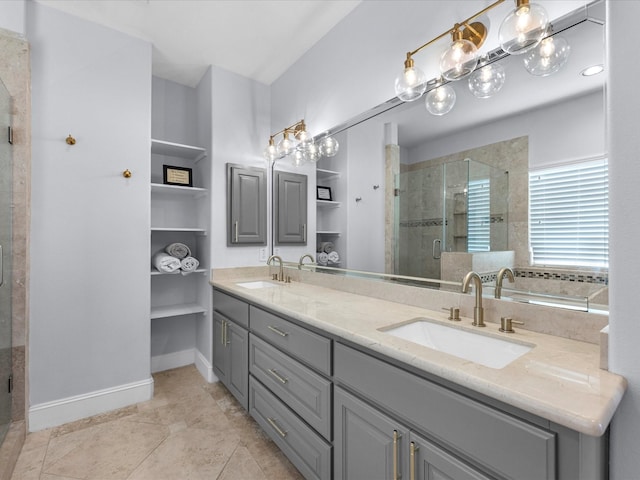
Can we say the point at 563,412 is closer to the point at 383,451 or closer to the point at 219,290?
the point at 383,451

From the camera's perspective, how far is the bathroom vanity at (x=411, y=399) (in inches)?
27.3

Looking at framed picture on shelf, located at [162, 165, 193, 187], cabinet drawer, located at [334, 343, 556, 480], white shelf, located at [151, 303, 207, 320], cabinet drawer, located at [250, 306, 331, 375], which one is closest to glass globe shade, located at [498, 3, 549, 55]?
cabinet drawer, located at [334, 343, 556, 480]

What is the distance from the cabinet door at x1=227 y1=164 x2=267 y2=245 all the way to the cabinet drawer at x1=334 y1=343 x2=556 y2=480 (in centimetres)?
193

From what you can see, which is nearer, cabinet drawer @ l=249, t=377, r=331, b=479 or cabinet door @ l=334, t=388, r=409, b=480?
cabinet door @ l=334, t=388, r=409, b=480

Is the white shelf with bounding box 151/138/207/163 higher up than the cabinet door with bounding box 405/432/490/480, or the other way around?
the white shelf with bounding box 151/138/207/163

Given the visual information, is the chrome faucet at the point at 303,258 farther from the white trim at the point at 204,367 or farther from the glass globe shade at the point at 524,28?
the glass globe shade at the point at 524,28

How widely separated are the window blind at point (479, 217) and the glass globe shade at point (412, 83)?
1.67ft

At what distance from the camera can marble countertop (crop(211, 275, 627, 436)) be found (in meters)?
0.66

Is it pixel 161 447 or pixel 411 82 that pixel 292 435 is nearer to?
pixel 161 447

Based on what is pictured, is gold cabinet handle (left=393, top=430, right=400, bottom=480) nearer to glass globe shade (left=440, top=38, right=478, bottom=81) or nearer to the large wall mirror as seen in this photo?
the large wall mirror

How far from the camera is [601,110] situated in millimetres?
1024

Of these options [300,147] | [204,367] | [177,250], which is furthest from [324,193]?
[204,367]

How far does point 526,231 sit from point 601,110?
456mm

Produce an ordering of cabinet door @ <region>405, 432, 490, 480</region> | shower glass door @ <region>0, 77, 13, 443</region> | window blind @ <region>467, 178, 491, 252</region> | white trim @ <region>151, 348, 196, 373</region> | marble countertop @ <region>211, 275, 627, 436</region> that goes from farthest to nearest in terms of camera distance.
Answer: white trim @ <region>151, 348, 196, 373</region>, shower glass door @ <region>0, 77, 13, 443</region>, window blind @ <region>467, 178, 491, 252</region>, cabinet door @ <region>405, 432, 490, 480</region>, marble countertop @ <region>211, 275, 627, 436</region>
